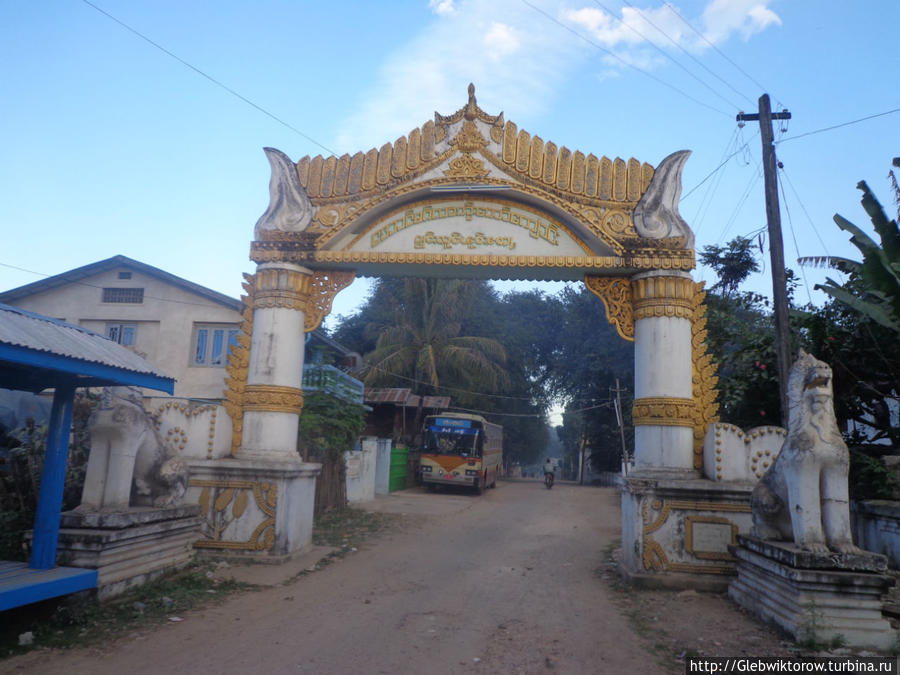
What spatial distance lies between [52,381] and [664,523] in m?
6.42

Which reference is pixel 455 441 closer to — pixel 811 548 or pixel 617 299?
pixel 617 299

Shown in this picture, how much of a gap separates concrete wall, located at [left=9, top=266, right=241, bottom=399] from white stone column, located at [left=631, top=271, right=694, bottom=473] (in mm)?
12288

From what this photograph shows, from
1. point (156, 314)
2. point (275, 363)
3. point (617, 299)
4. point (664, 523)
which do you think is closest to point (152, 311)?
point (156, 314)

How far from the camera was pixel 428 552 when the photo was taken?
9617 mm

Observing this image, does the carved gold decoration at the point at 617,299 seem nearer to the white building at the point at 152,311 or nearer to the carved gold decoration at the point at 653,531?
the carved gold decoration at the point at 653,531

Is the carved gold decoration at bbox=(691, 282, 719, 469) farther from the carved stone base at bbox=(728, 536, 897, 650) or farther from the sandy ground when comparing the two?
the carved stone base at bbox=(728, 536, 897, 650)

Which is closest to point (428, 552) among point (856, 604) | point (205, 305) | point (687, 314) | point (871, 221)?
point (687, 314)

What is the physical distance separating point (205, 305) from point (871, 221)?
15157 millimetres

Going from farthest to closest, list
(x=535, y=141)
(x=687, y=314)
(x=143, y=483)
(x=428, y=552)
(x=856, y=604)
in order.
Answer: (x=428, y=552)
(x=535, y=141)
(x=687, y=314)
(x=143, y=483)
(x=856, y=604)

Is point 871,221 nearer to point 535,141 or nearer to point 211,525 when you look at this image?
point 535,141

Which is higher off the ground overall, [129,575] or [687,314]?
[687,314]

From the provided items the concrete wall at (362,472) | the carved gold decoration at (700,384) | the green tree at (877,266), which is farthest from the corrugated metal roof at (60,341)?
the concrete wall at (362,472)

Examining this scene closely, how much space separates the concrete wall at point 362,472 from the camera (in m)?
16.0

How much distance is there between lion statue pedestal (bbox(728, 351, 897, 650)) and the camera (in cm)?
488
